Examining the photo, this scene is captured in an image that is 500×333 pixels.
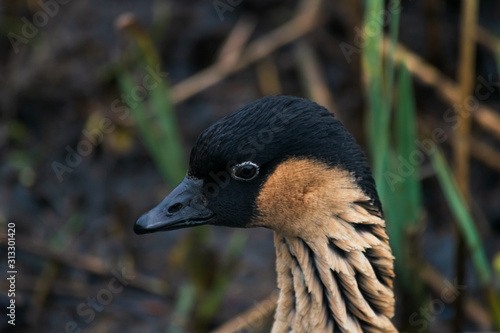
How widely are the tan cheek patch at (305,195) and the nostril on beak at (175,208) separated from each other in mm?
448

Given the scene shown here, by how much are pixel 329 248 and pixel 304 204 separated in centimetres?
26

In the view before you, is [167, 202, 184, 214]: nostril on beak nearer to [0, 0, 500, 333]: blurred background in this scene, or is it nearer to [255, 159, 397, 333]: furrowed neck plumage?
[255, 159, 397, 333]: furrowed neck plumage

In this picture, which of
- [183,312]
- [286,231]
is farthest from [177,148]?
[286,231]

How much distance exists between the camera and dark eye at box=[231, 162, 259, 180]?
3.75 meters

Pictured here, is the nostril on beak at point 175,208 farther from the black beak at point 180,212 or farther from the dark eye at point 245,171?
the dark eye at point 245,171

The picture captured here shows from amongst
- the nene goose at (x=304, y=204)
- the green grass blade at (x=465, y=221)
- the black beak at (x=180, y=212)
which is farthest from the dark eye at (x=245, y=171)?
the green grass blade at (x=465, y=221)

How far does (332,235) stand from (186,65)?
520 cm

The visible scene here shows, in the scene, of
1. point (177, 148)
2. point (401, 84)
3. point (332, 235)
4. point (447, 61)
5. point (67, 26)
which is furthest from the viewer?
point (67, 26)

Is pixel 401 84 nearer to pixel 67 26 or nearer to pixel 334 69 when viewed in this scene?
pixel 334 69

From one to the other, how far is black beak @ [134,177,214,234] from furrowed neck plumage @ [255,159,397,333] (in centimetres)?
34

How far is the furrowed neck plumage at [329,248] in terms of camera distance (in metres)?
3.69

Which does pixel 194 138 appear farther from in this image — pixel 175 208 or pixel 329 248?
pixel 329 248

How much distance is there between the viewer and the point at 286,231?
3.87m

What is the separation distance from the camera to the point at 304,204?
3748 millimetres
